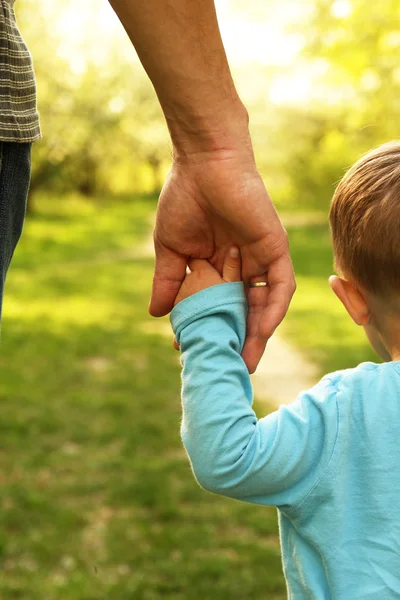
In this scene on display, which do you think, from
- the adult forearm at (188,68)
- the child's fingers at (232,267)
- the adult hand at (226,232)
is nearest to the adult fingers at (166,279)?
the adult hand at (226,232)

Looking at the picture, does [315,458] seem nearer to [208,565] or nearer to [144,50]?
[144,50]

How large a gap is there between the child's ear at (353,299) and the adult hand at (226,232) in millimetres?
99

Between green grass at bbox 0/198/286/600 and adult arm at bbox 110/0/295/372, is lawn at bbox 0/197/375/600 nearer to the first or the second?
green grass at bbox 0/198/286/600

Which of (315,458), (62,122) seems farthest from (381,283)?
(62,122)

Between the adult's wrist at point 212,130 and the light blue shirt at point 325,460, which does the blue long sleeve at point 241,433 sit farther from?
the adult's wrist at point 212,130

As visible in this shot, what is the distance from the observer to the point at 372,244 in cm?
143

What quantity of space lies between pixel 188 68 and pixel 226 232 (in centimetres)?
33

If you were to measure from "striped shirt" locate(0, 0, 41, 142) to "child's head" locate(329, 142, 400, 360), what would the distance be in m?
0.62

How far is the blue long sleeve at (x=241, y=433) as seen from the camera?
1312mm

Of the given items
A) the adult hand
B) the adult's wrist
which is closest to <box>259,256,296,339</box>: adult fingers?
the adult hand

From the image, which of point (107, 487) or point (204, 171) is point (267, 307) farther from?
point (107, 487)

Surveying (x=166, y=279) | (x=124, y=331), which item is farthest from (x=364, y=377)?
(x=124, y=331)

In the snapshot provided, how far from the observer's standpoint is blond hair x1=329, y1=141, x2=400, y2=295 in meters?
1.41

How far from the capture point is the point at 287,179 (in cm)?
2197
